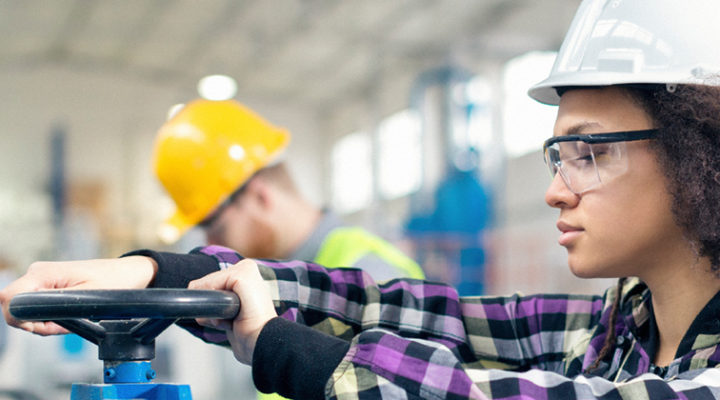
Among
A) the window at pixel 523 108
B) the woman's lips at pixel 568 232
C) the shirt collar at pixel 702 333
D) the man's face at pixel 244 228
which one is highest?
the window at pixel 523 108

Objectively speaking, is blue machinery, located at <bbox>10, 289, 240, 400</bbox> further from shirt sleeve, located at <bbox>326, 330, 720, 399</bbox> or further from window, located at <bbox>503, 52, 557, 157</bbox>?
window, located at <bbox>503, 52, 557, 157</bbox>

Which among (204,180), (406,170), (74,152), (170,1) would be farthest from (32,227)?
(204,180)

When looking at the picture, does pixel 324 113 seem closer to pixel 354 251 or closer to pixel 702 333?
pixel 354 251

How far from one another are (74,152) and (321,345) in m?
16.2

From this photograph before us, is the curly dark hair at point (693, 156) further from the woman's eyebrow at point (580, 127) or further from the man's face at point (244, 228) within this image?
the man's face at point (244, 228)

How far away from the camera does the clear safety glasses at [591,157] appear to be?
1.44m

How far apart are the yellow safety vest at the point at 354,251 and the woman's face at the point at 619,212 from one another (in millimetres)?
1400

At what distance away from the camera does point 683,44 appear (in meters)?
1.49

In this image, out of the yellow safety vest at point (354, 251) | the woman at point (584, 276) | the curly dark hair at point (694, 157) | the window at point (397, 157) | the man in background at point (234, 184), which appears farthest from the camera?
the window at point (397, 157)

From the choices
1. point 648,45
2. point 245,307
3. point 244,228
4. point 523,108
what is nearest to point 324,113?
point 523,108

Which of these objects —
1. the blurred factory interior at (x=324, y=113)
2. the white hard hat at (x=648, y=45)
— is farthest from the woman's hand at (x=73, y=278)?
the blurred factory interior at (x=324, y=113)

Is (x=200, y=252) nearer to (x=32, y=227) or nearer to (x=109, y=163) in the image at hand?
(x=32, y=227)

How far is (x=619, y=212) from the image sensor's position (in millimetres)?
1436

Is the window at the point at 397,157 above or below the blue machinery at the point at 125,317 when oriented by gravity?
above
